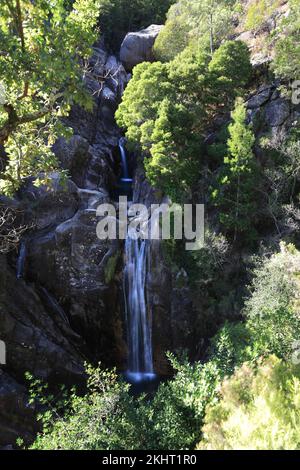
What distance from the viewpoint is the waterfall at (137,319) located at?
18.1 meters

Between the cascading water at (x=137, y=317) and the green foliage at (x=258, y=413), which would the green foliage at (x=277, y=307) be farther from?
the cascading water at (x=137, y=317)

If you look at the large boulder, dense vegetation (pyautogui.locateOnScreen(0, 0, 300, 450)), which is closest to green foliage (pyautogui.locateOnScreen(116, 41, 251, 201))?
dense vegetation (pyautogui.locateOnScreen(0, 0, 300, 450))

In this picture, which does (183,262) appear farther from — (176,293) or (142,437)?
(142,437)

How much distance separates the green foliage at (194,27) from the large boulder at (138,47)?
2.43m

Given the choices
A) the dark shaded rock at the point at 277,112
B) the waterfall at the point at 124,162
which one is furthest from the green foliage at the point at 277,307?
the waterfall at the point at 124,162

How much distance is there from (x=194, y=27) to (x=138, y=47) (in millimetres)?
5503

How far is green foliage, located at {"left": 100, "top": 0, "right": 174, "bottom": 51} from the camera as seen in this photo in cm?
3603

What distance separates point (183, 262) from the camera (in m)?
17.7

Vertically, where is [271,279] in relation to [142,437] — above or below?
above

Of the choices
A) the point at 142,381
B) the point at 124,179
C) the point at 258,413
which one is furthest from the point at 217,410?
the point at 124,179

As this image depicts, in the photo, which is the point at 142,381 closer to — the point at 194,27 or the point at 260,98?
the point at 260,98
